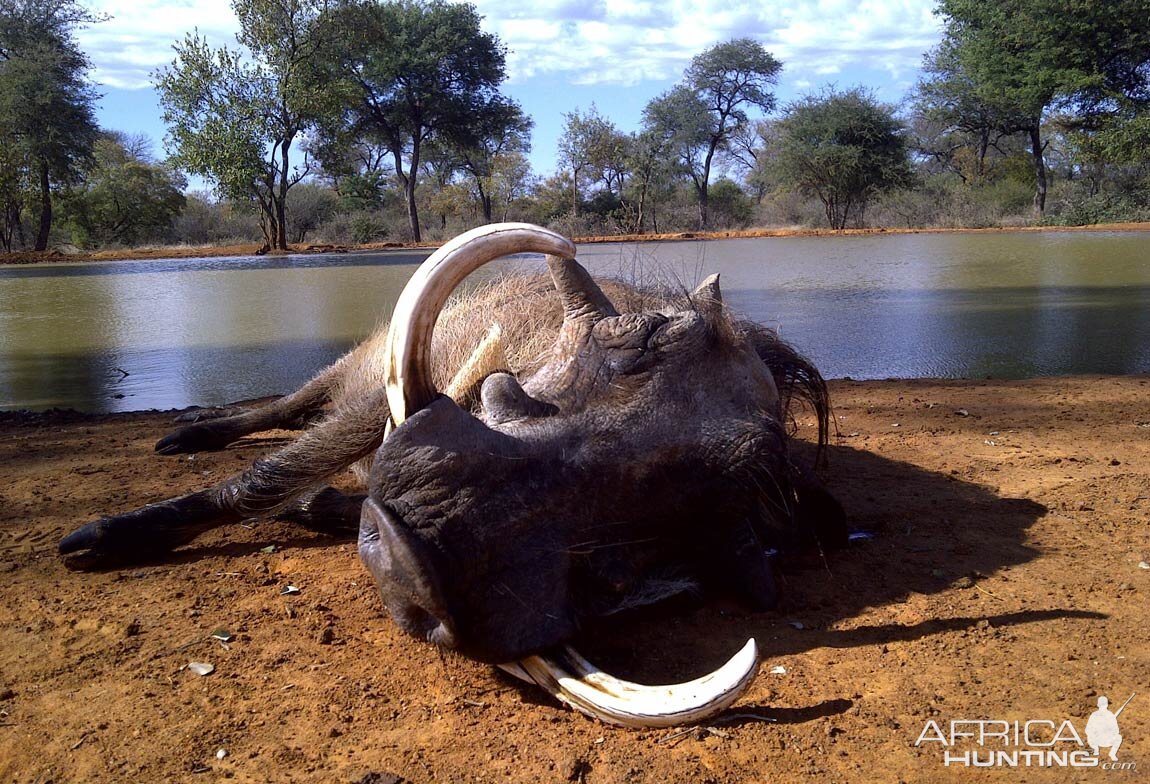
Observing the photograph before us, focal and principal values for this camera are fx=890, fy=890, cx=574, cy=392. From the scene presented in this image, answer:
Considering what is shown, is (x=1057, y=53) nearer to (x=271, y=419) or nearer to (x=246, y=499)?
(x=271, y=419)

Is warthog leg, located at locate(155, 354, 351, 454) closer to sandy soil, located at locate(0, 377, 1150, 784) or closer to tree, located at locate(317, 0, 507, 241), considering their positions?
sandy soil, located at locate(0, 377, 1150, 784)

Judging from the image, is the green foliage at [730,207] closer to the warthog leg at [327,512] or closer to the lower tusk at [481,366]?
the warthog leg at [327,512]

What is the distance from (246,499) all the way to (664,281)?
176cm

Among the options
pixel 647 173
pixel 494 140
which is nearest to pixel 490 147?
pixel 494 140

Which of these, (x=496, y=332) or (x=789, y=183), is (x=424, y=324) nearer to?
(x=496, y=332)

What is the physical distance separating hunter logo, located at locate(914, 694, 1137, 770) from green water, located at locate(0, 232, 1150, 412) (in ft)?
6.07

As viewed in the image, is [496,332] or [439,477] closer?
[439,477]

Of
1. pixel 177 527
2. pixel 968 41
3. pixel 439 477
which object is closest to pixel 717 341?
pixel 439 477

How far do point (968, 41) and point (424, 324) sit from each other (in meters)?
34.0

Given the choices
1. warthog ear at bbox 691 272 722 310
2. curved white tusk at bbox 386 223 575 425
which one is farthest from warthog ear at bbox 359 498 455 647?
warthog ear at bbox 691 272 722 310

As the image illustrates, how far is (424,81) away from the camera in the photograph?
34.8 meters

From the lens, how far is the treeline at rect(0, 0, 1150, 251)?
2603cm

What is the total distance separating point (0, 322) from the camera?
10.2 m

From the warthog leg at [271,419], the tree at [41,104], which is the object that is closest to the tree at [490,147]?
the tree at [41,104]
